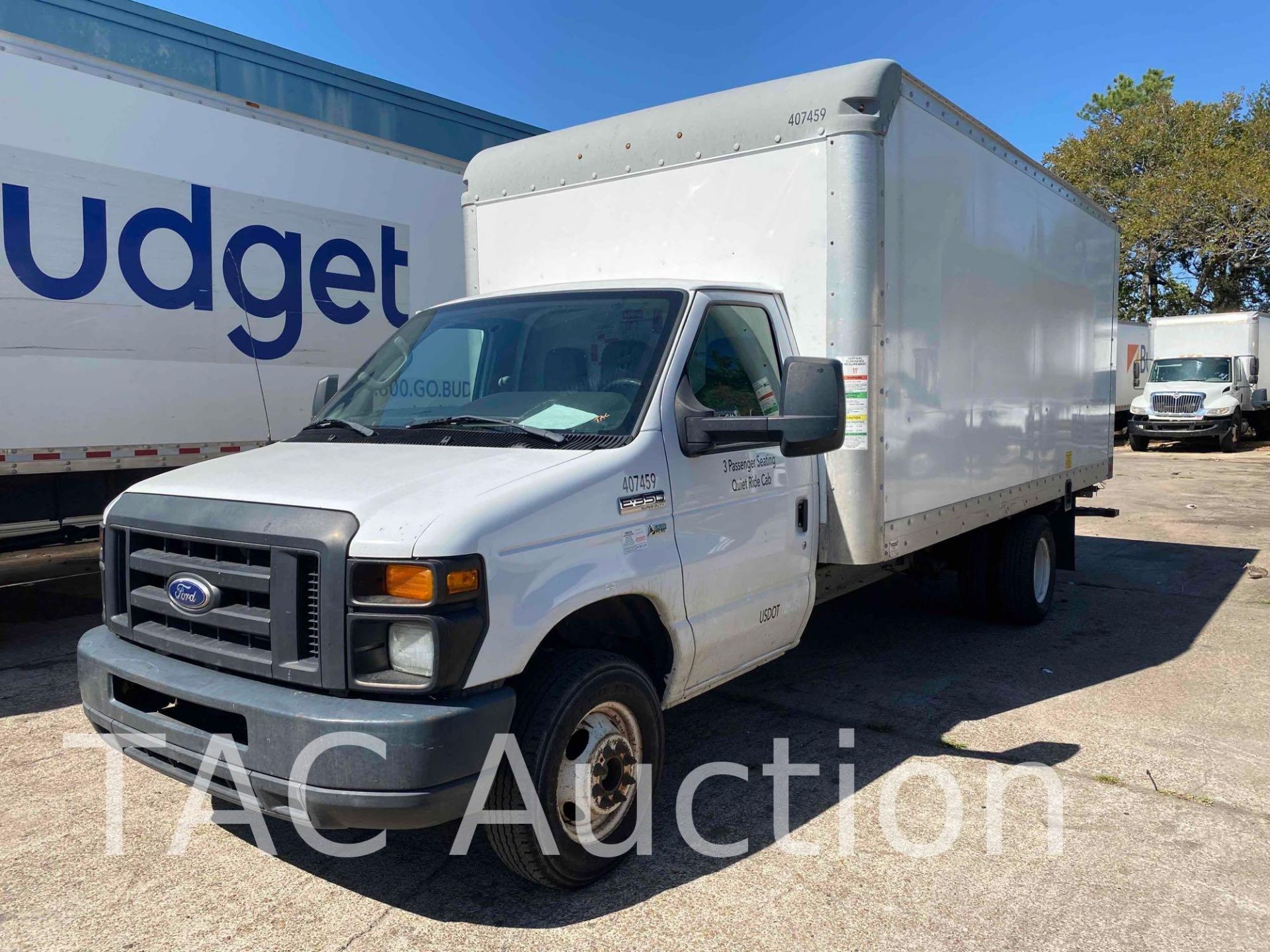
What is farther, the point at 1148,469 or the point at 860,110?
the point at 1148,469

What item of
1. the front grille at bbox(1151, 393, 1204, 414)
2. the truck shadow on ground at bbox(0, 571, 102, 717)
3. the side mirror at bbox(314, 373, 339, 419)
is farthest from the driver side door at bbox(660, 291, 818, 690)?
the front grille at bbox(1151, 393, 1204, 414)

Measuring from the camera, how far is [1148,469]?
20938mm

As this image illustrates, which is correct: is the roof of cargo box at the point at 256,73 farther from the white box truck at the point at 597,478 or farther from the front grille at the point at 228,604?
the front grille at the point at 228,604

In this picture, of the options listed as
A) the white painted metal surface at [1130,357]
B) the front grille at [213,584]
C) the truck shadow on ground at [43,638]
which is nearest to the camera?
the front grille at [213,584]

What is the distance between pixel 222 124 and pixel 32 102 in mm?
1338

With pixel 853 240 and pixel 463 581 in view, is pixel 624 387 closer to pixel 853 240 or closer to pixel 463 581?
pixel 463 581

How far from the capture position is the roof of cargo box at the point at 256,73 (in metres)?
7.61

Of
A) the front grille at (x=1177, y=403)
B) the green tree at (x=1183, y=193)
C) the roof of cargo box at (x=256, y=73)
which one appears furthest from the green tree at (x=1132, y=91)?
the roof of cargo box at (x=256, y=73)

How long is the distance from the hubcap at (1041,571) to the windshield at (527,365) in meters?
4.45

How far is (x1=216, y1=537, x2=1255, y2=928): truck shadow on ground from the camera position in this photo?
3.54 metres

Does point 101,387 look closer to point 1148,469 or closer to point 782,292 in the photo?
point 782,292

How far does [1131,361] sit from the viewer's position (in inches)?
1030

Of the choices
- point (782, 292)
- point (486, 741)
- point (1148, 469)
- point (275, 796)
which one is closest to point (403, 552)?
point (486, 741)

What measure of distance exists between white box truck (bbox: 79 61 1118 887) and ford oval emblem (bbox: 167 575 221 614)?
0.06 ft
